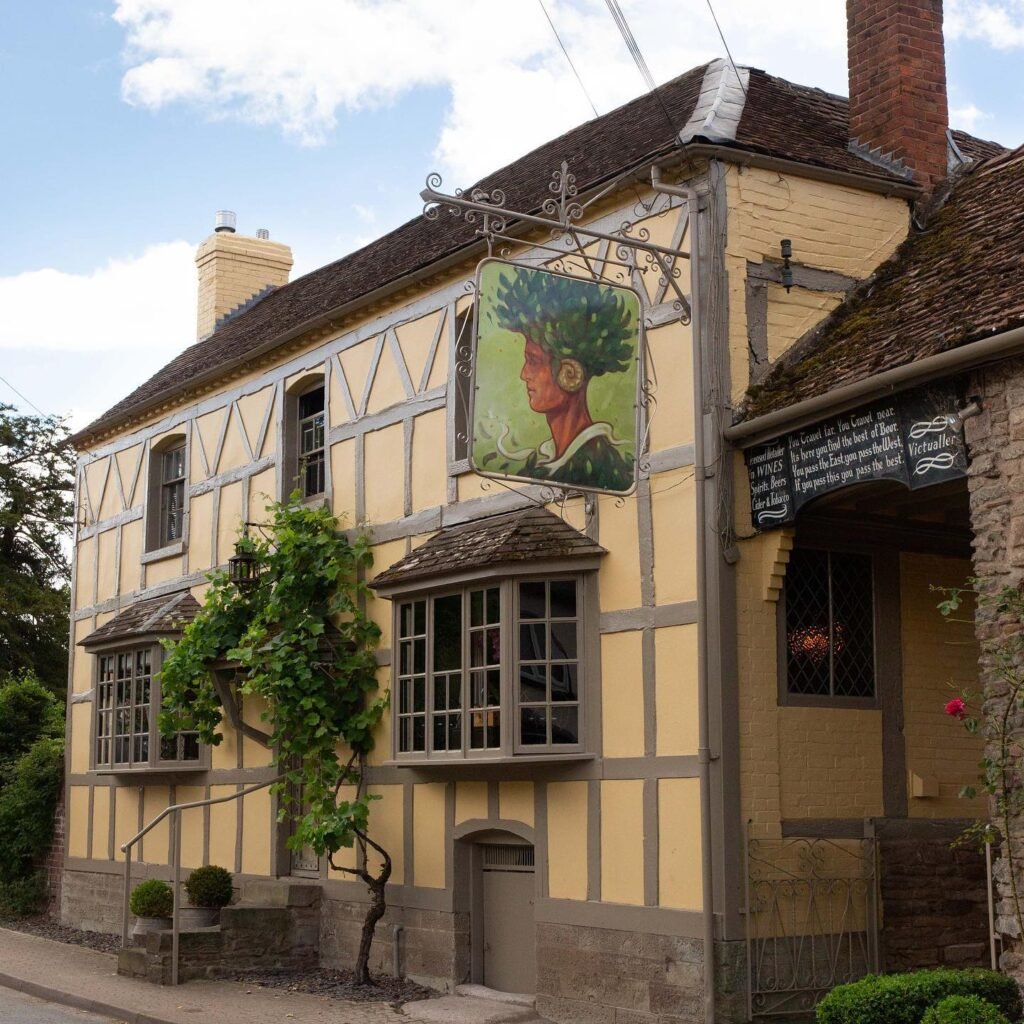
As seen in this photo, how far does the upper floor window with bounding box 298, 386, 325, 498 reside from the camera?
1662 cm

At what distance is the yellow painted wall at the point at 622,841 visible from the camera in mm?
11531

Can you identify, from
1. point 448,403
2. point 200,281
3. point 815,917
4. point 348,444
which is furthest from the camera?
point 200,281

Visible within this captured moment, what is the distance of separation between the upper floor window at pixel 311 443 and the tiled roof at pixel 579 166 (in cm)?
79

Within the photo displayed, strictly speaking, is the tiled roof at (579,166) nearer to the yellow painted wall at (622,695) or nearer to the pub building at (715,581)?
the pub building at (715,581)

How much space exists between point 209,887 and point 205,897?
11 centimetres

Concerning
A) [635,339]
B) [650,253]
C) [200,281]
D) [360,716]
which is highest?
[200,281]

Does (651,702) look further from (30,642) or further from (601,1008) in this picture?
(30,642)

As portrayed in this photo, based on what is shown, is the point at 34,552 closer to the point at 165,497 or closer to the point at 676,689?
the point at 165,497

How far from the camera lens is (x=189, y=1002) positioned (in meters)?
13.2

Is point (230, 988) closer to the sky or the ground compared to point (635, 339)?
closer to the ground

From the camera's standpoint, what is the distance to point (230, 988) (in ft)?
46.2

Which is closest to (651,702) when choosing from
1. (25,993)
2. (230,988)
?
(230,988)

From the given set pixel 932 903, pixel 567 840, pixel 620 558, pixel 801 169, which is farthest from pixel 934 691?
pixel 801 169

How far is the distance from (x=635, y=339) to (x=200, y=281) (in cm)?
1319
